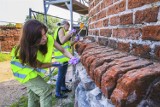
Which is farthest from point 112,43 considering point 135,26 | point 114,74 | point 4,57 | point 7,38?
point 7,38

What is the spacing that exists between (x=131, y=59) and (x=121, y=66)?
0.46 feet

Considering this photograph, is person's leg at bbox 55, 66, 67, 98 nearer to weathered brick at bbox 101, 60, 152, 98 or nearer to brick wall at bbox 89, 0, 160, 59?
brick wall at bbox 89, 0, 160, 59

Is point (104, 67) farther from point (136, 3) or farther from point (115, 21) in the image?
point (115, 21)

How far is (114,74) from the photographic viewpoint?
3.03 ft

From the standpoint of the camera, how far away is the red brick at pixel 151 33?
93cm

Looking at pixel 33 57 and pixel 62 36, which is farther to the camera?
pixel 62 36

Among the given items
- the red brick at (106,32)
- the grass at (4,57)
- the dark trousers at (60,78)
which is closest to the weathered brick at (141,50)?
the red brick at (106,32)

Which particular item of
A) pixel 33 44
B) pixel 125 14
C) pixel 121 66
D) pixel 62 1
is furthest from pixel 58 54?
pixel 121 66

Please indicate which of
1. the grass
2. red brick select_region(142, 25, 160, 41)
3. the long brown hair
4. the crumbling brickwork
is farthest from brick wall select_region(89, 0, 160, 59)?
the grass

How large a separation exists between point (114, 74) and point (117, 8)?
66cm

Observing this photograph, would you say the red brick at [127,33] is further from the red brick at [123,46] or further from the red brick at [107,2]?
the red brick at [107,2]

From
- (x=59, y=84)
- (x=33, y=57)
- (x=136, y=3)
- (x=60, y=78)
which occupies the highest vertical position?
(x=136, y=3)

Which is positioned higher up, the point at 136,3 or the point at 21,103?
the point at 136,3

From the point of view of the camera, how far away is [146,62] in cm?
98
